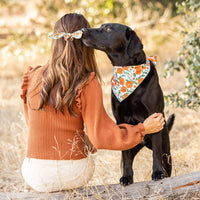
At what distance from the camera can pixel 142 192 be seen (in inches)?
84.7

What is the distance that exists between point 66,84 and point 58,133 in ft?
1.15

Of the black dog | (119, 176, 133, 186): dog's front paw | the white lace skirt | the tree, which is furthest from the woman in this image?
the tree

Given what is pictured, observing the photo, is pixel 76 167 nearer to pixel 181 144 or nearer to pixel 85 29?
pixel 85 29

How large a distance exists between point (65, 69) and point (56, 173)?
70 cm

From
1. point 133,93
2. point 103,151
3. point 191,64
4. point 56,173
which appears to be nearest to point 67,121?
point 56,173

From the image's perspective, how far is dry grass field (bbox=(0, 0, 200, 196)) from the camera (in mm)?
3273

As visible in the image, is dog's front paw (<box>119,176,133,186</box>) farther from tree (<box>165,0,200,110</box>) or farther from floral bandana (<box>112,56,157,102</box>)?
tree (<box>165,0,200,110</box>)

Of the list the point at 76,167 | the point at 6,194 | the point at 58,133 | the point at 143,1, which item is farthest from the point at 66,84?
the point at 143,1

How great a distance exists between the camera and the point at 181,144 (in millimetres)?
4172

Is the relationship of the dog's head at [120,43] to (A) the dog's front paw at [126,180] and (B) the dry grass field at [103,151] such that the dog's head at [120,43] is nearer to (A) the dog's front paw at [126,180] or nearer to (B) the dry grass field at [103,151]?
(B) the dry grass field at [103,151]

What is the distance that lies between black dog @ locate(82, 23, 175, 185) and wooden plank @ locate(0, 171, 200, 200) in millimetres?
116

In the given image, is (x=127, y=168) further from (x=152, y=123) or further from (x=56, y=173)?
(x=56, y=173)

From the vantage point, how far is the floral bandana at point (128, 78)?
7.67 ft

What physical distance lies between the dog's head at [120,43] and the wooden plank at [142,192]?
874 millimetres
